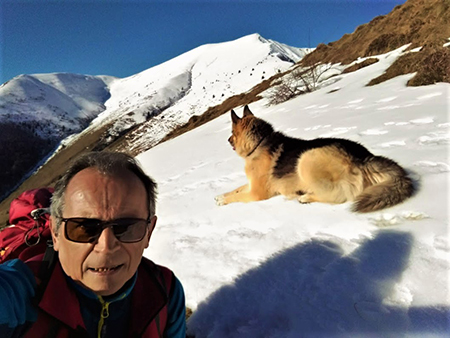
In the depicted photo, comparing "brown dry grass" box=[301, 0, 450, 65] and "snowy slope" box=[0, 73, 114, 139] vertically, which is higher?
"snowy slope" box=[0, 73, 114, 139]

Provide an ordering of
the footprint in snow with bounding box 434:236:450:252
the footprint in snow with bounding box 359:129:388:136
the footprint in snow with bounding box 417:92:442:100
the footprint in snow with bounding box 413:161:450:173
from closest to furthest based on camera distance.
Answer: the footprint in snow with bounding box 434:236:450:252
the footprint in snow with bounding box 413:161:450:173
the footprint in snow with bounding box 359:129:388:136
the footprint in snow with bounding box 417:92:442:100

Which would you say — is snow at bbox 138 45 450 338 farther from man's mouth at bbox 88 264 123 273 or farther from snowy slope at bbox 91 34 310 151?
snowy slope at bbox 91 34 310 151

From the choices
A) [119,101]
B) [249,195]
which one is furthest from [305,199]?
[119,101]

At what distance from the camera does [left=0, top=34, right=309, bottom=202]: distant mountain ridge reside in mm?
44719

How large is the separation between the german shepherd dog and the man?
2.40 meters

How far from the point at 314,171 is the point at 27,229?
3.09 metres

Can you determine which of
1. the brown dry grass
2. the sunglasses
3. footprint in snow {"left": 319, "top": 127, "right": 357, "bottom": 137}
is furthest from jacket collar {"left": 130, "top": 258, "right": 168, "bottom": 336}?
the brown dry grass

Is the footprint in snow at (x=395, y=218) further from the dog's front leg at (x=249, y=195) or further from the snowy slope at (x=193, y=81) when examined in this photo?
the snowy slope at (x=193, y=81)

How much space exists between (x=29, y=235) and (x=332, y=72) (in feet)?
64.5

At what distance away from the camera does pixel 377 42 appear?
62.2ft

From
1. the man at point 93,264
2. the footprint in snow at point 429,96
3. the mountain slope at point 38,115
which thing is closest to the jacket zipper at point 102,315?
the man at point 93,264

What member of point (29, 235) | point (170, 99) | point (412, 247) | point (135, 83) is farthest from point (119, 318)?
point (135, 83)

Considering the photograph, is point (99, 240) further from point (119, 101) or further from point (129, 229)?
point (119, 101)

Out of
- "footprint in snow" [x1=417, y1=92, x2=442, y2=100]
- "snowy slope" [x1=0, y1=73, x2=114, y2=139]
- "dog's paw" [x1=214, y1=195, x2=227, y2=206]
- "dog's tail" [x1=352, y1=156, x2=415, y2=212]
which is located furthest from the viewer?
"snowy slope" [x1=0, y1=73, x2=114, y2=139]
